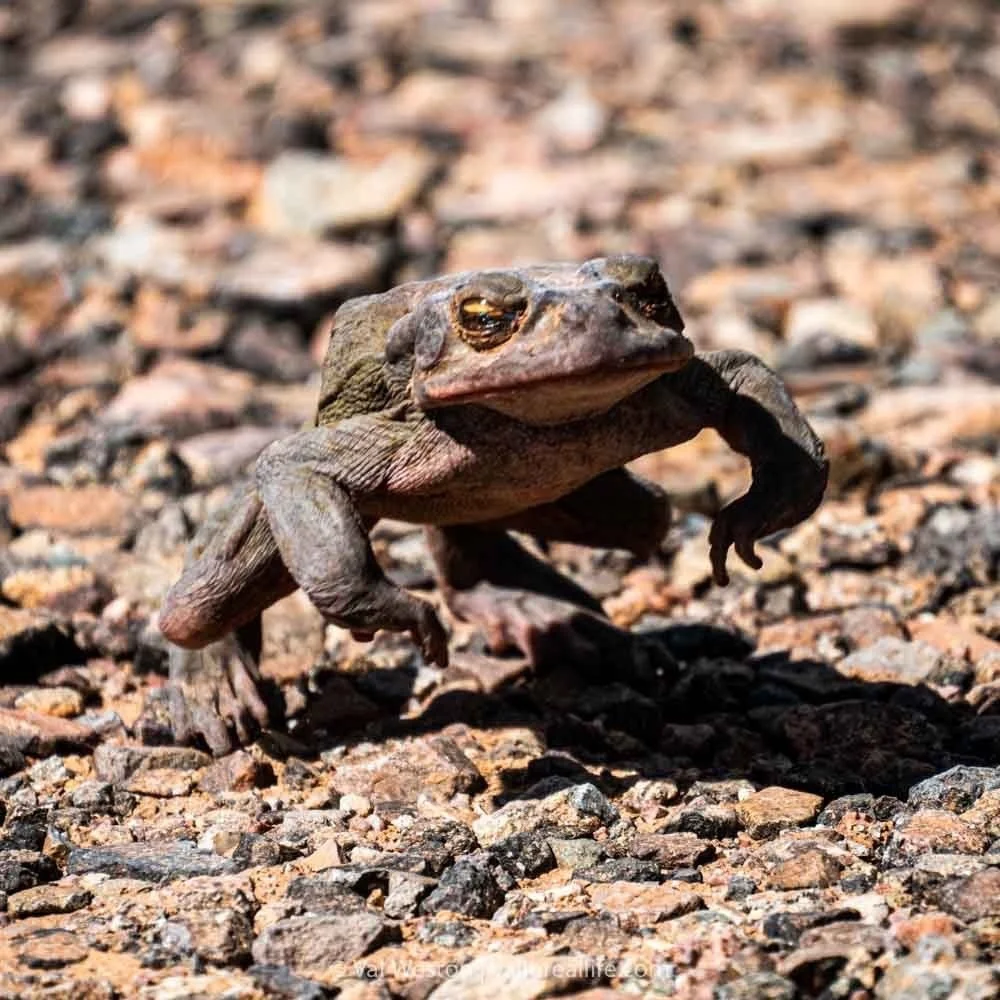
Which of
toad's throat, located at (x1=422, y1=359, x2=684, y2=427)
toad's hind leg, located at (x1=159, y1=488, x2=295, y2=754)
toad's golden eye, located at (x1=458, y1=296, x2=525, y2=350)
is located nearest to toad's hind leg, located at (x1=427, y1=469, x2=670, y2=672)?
toad's hind leg, located at (x1=159, y1=488, x2=295, y2=754)

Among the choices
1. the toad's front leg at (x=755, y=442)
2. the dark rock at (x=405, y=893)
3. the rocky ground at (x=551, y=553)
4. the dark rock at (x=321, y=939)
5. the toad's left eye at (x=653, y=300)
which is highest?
the toad's left eye at (x=653, y=300)

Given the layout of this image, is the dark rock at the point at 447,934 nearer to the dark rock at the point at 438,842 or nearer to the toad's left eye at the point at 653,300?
the dark rock at the point at 438,842

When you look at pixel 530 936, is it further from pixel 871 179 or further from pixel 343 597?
pixel 871 179

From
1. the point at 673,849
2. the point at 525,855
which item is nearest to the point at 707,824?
the point at 673,849

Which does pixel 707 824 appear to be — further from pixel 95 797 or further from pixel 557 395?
pixel 95 797

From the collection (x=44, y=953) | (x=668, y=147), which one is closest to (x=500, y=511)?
(x=44, y=953)

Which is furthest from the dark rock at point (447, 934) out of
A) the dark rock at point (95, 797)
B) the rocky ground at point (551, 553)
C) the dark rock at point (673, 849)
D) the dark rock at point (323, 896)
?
the dark rock at point (95, 797)
